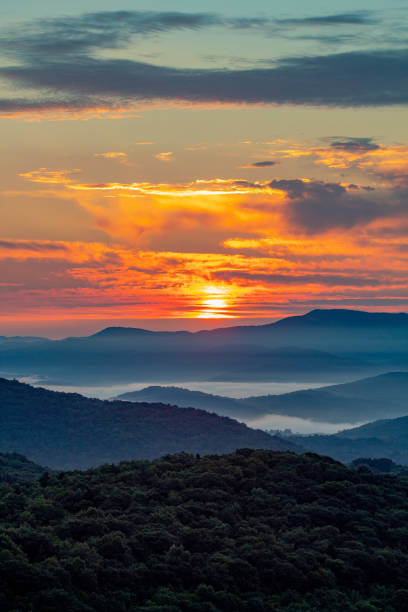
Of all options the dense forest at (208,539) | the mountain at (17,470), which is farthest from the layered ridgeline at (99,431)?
the dense forest at (208,539)

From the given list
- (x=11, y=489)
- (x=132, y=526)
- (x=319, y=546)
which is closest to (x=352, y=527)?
(x=319, y=546)

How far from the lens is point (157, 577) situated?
3131cm

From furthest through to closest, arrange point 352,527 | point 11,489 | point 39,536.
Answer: point 11,489 → point 352,527 → point 39,536

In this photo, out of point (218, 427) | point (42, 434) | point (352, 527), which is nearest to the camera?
point (352, 527)

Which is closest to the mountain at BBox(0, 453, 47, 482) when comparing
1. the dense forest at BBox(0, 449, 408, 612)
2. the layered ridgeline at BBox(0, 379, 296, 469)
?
the dense forest at BBox(0, 449, 408, 612)

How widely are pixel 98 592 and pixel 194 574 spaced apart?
14.2 feet

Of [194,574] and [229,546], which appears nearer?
[194,574]

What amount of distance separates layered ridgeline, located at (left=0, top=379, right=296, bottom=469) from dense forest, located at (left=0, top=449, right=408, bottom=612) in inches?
4733

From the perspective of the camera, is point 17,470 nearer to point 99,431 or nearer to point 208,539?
point 208,539

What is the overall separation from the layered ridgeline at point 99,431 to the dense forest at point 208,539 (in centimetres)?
12021

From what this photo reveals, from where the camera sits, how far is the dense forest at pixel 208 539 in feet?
95.5

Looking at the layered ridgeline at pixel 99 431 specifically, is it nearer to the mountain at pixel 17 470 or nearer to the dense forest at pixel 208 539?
the mountain at pixel 17 470

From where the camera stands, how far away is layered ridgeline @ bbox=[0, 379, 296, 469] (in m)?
166

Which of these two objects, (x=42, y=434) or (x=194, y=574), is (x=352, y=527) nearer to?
(x=194, y=574)
